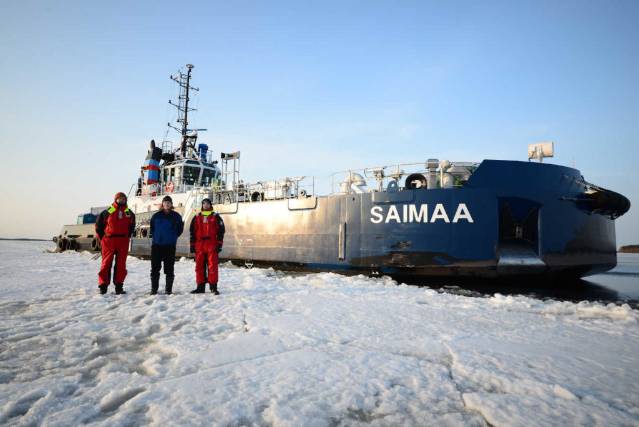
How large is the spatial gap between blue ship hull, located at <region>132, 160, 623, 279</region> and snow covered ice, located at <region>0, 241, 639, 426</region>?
3.32 meters

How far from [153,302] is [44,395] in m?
2.72

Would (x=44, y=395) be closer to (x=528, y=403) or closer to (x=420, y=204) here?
(x=528, y=403)

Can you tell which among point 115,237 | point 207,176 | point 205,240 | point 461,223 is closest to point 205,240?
point 205,240

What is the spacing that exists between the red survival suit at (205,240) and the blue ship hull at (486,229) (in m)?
4.30

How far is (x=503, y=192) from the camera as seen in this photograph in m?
7.53

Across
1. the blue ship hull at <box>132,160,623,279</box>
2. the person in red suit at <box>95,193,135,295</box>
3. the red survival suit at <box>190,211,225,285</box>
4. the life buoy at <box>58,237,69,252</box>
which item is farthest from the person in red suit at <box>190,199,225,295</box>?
the life buoy at <box>58,237,69,252</box>

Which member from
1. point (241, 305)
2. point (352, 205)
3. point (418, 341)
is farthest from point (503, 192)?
point (241, 305)

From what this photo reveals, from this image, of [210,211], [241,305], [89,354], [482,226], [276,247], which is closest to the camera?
[89,354]

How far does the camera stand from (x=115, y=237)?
510 cm

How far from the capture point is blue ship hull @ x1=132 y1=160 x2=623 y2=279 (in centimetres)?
750

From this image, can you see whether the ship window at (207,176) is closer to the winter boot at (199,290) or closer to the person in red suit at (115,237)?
the person in red suit at (115,237)

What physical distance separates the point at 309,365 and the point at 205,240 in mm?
3796

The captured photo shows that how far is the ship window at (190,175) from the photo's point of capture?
1648cm

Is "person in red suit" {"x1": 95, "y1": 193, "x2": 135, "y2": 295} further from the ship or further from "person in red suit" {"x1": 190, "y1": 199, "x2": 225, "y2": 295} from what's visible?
the ship
